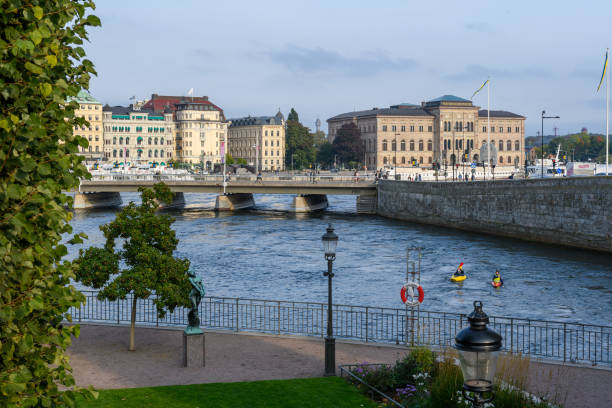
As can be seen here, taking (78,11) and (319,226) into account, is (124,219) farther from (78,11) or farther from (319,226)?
(319,226)

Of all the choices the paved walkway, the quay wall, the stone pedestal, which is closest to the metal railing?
the paved walkway

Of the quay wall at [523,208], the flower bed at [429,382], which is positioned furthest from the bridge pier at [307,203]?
the flower bed at [429,382]

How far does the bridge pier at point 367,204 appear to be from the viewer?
98688mm

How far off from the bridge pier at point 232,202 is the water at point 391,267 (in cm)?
1862

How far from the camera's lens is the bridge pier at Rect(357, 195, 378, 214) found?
98688mm

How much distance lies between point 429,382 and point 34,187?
11251 mm

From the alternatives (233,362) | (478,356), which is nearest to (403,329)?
(233,362)

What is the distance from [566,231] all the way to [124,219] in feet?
146

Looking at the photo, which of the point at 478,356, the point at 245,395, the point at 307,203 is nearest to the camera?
the point at 478,356

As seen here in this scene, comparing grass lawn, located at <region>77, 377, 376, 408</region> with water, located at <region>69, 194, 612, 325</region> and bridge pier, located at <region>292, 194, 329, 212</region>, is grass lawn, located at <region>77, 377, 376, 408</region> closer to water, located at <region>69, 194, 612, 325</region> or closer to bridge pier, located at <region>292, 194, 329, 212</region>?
water, located at <region>69, 194, 612, 325</region>

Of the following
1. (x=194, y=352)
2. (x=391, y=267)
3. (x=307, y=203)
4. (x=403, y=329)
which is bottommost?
(x=391, y=267)

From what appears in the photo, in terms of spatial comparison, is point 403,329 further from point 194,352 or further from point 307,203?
point 307,203

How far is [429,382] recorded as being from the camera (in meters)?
17.3

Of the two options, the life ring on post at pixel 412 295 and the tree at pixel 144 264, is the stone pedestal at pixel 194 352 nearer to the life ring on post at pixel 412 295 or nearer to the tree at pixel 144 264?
the tree at pixel 144 264
